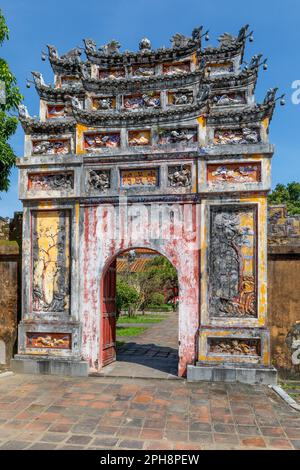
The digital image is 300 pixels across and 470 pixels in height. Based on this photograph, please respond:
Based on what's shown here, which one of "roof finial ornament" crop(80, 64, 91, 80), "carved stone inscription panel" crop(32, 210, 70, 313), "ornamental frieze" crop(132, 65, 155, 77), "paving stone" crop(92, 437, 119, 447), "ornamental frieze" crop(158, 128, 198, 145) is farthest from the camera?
"ornamental frieze" crop(132, 65, 155, 77)

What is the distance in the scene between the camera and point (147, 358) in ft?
30.7

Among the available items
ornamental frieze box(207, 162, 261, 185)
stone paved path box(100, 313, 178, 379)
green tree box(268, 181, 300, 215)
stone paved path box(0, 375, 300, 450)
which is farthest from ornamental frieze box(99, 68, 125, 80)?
green tree box(268, 181, 300, 215)

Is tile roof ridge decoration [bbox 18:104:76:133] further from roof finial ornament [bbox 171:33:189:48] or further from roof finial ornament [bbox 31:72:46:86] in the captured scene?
roof finial ornament [bbox 171:33:189:48]

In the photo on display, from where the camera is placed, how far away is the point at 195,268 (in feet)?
25.0

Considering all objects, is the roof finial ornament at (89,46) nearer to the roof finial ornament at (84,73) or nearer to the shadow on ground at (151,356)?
the roof finial ornament at (84,73)

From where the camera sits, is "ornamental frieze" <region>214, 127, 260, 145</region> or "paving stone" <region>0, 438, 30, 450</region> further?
"ornamental frieze" <region>214, 127, 260, 145</region>

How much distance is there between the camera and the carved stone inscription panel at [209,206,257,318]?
7434mm

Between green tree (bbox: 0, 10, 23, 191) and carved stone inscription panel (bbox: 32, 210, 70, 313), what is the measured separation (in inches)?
101

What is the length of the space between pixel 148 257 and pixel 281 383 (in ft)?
79.7

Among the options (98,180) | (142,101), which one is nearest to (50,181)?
(98,180)

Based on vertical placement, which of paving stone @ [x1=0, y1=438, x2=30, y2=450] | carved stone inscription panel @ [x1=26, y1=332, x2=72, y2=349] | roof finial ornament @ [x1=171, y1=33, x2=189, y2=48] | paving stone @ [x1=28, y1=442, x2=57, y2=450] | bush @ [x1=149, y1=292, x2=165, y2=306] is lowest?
bush @ [x1=149, y1=292, x2=165, y2=306]
